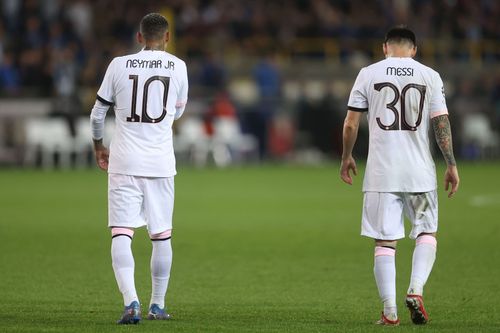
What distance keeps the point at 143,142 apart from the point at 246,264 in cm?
418

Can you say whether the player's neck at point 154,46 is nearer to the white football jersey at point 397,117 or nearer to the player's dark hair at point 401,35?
the white football jersey at point 397,117

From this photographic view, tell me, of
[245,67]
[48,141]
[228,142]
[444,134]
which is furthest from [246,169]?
[444,134]

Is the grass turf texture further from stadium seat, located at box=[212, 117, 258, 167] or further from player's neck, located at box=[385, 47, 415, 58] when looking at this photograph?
stadium seat, located at box=[212, 117, 258, 167]

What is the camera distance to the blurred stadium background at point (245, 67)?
31391 millimetres

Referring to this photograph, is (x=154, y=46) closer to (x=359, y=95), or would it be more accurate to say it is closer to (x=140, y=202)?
(x=140, y=202)

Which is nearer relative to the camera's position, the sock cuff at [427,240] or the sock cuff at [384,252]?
the sock cuff at [384,252]

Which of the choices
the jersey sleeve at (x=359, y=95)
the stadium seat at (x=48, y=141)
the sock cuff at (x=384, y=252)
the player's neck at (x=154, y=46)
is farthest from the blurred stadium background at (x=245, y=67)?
the sock cuff at (x=384, y=252)

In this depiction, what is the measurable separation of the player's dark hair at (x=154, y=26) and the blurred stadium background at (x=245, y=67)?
22.1 m

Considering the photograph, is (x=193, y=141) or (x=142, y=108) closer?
(x=142, y=108)

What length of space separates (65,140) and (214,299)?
21205mm

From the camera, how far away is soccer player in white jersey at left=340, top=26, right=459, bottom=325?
27.9ft

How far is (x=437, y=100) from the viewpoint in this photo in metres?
8.59

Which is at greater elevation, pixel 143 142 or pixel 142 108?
pixel 142 108

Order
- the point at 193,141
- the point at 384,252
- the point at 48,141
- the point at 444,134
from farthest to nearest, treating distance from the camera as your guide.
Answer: the point at 193,141 < the point at 48,141 < the point at 444,134 < the point at 384,252
